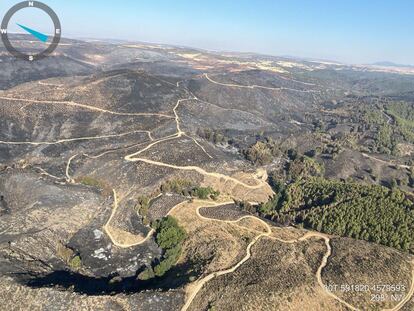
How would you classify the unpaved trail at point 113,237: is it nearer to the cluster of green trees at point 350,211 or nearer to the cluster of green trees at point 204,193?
the cluster of green trees at point 204,193

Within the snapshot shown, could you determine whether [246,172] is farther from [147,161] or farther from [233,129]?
[233,129]

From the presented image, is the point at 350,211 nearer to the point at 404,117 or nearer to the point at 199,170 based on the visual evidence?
the point at 199,170

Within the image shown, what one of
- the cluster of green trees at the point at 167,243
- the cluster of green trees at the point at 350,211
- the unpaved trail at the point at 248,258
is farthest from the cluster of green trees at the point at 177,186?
the cluster of green trees at the point at 350,211

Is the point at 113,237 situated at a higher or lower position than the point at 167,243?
lower

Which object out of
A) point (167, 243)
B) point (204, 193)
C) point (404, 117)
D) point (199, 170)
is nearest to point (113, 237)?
point (167, 243)

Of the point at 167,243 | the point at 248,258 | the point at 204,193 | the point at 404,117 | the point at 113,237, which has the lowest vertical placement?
the point at 113,237

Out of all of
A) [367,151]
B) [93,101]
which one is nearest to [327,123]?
[367,151]

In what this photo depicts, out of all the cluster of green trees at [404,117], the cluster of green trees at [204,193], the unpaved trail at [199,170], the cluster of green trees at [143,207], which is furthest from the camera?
the cluster of green trees at [404,117]
